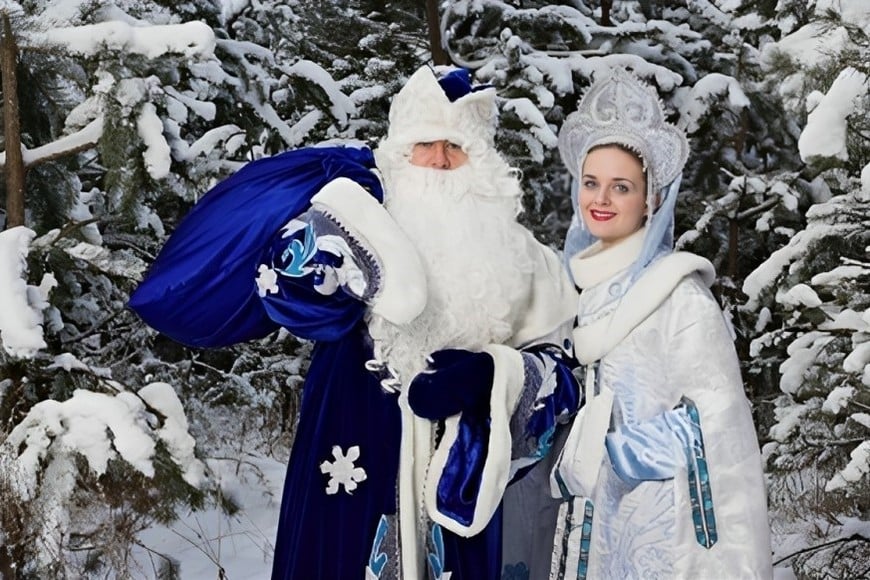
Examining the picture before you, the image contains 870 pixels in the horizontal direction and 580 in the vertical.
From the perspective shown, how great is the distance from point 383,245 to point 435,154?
0.36 m

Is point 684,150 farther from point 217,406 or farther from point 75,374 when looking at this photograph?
point 217,406

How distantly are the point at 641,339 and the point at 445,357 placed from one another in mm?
491

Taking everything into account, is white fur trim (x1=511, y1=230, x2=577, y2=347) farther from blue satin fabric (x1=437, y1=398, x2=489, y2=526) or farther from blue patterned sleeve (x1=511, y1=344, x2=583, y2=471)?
blue satin fabric (x1=437, y1=398, x2=489, y2=526)

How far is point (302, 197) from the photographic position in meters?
2.92

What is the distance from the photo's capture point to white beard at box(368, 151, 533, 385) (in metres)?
2.82

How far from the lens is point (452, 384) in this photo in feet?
8.87

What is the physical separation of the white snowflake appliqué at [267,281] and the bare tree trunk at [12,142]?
1.27m

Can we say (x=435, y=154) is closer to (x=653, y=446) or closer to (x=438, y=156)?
(x=438, y=156)

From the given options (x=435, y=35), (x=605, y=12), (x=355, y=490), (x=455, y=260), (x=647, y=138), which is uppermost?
(x=605, y=12)

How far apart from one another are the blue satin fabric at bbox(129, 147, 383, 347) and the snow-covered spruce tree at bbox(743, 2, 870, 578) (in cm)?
161

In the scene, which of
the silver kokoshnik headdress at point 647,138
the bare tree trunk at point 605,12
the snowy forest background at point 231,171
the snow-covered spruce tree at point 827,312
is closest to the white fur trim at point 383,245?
the silver kokoshnik headdress at point 647,138

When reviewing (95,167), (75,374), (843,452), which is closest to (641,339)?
(75,374)

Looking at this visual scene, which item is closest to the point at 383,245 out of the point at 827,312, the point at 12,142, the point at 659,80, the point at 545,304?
the point at 545,304

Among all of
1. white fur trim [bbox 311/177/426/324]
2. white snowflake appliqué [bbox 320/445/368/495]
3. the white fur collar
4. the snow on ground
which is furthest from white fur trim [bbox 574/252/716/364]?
the snow on ground
